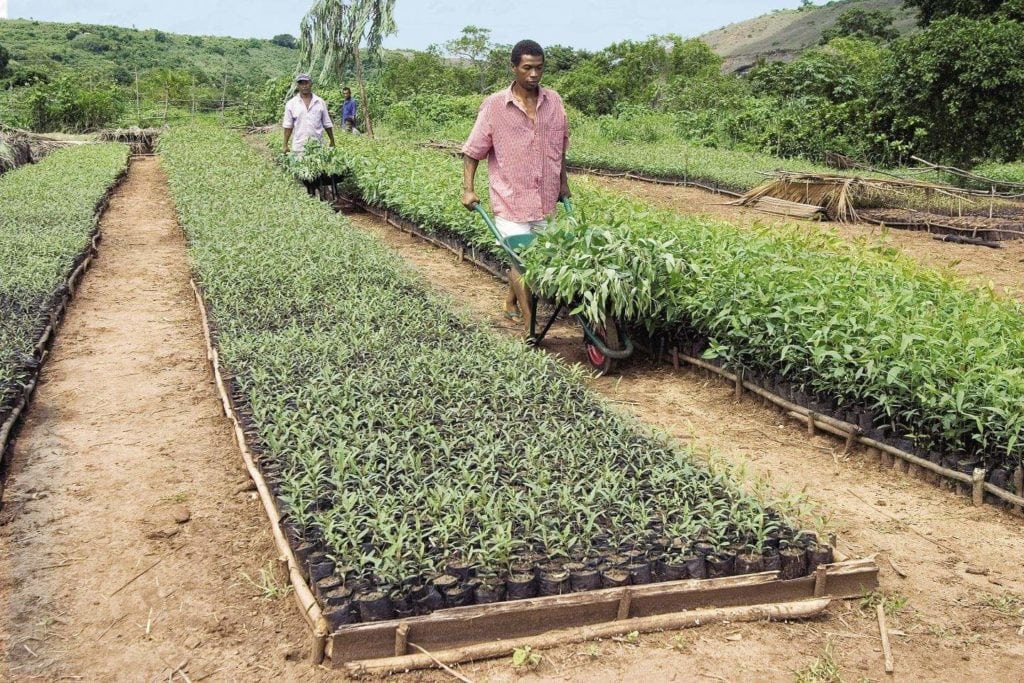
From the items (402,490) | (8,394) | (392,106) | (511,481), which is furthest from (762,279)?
(392,106)

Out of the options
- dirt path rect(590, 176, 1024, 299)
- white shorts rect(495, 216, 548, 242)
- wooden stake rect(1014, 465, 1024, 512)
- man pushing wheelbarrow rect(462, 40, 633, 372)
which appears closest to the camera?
wooden stake rect(1014, 465, 1024, 512)

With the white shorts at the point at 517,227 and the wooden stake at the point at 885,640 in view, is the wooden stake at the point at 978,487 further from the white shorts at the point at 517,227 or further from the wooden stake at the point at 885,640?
the white shorts at the point at 517,227

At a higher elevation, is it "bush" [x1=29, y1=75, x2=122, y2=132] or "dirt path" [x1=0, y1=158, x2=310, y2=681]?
"bush" [x1=29, y1=75, x2=122, y2=132]

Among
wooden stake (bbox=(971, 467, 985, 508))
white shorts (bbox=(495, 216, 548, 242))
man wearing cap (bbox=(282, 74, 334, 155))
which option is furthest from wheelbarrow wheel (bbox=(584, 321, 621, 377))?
man wearing cap (bbox=(282, 74, 334, 155))

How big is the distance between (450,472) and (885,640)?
1.69 metres

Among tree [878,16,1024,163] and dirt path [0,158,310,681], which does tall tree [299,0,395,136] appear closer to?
tree [878,16,1024,163]

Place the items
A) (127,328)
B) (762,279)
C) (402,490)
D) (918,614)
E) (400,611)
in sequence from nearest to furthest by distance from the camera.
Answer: (400,611) → (918,614) → (402,490) → (762,279) → (127,328)

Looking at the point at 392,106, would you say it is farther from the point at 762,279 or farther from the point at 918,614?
the point at 918,614

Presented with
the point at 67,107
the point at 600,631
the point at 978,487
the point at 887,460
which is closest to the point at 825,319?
the point at 887,460

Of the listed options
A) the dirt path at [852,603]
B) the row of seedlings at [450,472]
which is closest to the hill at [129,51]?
the row of seedlings at [450,472]

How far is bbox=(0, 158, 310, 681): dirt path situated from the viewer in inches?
119

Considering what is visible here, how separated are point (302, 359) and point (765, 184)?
9.98m

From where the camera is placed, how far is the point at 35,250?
324 inches

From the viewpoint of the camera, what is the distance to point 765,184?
13516 mm
